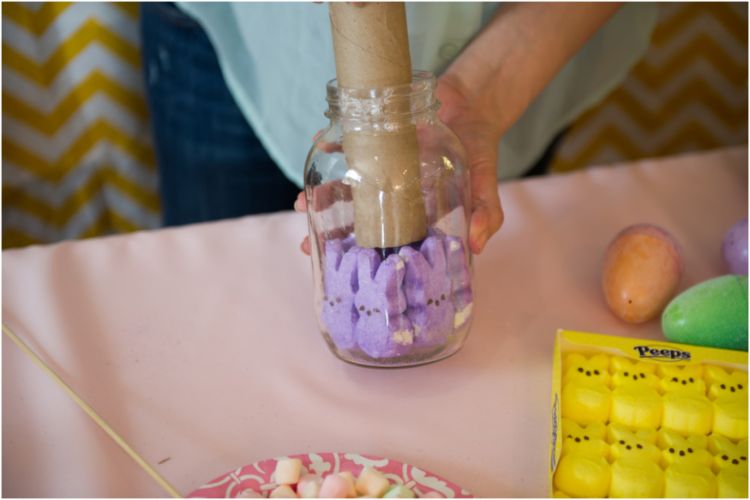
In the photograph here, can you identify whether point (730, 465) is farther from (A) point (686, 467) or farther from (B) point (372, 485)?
(B) point (372, 485)

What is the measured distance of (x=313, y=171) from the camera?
590 millimetres

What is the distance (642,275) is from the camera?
65 cm

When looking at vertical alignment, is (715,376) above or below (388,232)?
below

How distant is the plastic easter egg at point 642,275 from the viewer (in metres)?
0.64

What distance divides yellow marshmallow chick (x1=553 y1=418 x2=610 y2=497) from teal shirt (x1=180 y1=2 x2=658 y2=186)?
476mm

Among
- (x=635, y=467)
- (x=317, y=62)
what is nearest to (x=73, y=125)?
(x=317, y=62)

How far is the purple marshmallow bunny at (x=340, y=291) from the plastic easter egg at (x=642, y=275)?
0.23 metres

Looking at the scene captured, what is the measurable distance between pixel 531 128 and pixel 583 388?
548mm

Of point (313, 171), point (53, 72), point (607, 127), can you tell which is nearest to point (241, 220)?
point (313, 171)

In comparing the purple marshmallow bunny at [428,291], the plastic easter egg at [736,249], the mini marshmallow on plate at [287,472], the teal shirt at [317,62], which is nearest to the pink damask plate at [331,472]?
the mini marshmallow on plate at [287,472]

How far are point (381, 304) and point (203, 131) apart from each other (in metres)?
0.57

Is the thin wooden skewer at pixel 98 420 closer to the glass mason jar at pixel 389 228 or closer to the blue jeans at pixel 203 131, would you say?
the glass mason jar at pixel 389 228

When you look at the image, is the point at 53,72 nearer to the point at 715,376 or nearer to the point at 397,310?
the point at 397,310

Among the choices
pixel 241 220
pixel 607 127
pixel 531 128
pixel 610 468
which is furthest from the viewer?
pixel 607 127
